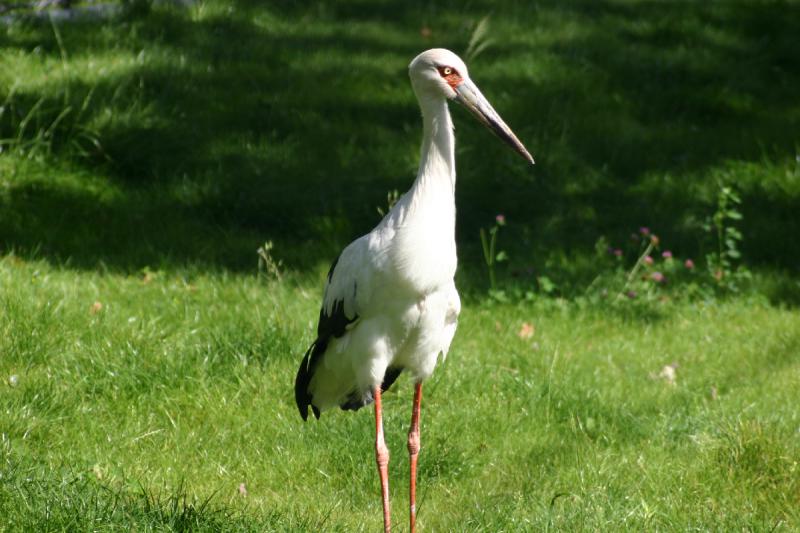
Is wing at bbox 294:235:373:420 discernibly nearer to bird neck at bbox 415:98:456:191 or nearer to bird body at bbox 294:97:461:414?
bird body at bbox 294:97:461:414

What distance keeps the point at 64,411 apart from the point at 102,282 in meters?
1.61

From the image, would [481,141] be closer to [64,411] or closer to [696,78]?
[696,78]

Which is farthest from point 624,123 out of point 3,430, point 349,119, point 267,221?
point 3,430

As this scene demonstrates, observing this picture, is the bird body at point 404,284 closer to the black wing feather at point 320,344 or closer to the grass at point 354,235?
the black wing feather at point 320,344

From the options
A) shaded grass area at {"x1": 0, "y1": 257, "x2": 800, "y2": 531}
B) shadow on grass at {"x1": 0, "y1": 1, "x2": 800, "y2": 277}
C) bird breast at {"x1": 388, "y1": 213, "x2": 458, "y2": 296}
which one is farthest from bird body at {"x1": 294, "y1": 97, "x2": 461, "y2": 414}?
shadow on grass at {"x1": 0, "y1": 1, "x2": 800, "y2": 277}

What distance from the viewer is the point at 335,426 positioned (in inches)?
188

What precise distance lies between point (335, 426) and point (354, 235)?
2.40 meters

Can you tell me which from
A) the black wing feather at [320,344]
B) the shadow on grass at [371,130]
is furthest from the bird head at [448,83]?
the shadow on grass at [371,130]

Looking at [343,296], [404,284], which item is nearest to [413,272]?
[404,284]

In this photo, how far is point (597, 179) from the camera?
7.79m

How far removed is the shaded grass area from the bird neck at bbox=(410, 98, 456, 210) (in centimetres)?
118

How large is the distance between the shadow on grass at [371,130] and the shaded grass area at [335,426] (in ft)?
3.40

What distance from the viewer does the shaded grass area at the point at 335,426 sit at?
157 inches

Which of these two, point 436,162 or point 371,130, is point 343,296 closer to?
point 436,162
